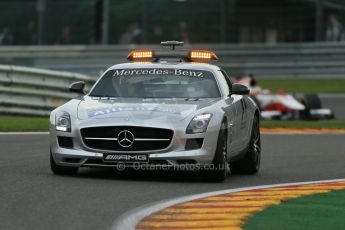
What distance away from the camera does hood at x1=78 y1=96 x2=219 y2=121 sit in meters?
12.3

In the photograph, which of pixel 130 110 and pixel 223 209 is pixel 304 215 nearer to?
pixel 223 209

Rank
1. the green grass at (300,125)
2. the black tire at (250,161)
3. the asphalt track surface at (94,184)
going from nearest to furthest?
the asphalt track surface at (94,184)
the black tire at (250,161)
the green grass at (300,125)

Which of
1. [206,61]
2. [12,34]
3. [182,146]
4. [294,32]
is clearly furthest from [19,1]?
[182,146]

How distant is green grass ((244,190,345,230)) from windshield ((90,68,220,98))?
8.52 ft

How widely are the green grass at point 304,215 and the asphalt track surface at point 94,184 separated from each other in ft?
3.66

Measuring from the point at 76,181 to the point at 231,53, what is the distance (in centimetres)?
2258

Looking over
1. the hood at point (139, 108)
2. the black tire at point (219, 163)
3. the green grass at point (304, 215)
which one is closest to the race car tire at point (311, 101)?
the hood at point (139, 108)

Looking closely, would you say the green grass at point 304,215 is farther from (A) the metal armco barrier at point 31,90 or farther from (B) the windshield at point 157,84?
(A) the metal armco barrier at point 31,90

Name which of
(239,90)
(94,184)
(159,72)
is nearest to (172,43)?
(159,72)

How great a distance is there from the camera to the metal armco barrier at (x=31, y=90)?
894 inches

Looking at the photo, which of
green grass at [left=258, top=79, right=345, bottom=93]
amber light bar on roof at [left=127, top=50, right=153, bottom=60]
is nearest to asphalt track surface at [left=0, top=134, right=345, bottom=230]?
amber light bar on roof at [left=127, top=50, right=153, bottom=60]

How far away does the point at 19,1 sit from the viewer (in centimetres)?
3581

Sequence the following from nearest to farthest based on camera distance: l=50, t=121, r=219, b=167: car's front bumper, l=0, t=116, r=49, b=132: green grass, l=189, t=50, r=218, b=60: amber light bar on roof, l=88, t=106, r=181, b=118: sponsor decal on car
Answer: l=50, t=121, r=219, b=167: car's front bumper
l=88, t=106, r=181, b=118: sponsor decal on car
l=189, t=50, r=218, b=60: amber light bar on roof
l=0, t=116, r=49, b=132: green grass

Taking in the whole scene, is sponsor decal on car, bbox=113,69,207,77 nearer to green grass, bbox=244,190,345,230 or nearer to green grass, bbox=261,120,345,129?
green grass, bbox=244,190,345,230
